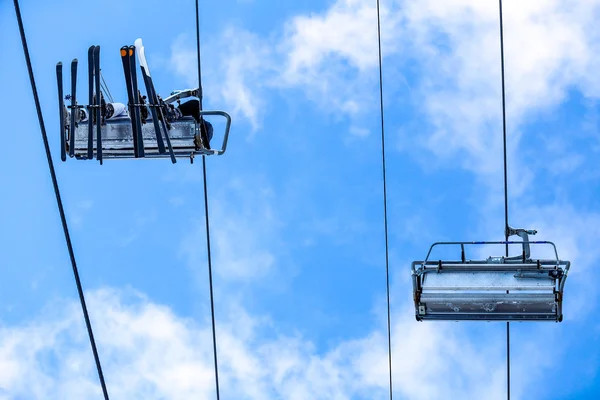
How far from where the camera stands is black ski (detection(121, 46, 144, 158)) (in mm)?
9922

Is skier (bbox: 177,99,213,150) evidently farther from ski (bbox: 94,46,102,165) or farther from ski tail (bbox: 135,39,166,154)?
ski (bbox: 94,46,102,165)

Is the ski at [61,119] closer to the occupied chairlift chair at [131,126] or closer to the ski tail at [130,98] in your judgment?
the occupied chairlift chair at [131,126]

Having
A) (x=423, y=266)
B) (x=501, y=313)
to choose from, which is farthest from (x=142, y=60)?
(x=501, y=313)

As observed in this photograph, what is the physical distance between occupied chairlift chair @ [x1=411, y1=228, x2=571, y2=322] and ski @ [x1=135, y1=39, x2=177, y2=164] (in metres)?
2.63

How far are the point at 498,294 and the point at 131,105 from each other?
3785 mm

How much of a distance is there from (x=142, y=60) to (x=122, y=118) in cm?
100

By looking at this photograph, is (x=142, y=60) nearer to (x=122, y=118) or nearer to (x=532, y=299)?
(x=122, y=118)

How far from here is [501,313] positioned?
10.2 metres

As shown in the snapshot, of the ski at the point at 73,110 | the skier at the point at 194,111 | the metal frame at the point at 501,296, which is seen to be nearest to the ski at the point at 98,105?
the ski at the point at 73,110

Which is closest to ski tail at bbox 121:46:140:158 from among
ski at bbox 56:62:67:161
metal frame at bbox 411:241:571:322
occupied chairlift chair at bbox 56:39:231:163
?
occupied chairlift chair at bbox 56:39:231:163

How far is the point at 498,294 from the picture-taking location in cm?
1023

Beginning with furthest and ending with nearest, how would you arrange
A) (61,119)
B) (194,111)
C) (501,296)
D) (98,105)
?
(194,111) → (61,119) → (98,105) → (501,296)

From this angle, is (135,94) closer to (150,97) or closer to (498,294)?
(150,97)

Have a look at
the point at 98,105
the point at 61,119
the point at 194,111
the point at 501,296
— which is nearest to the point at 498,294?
the point at 501,296
